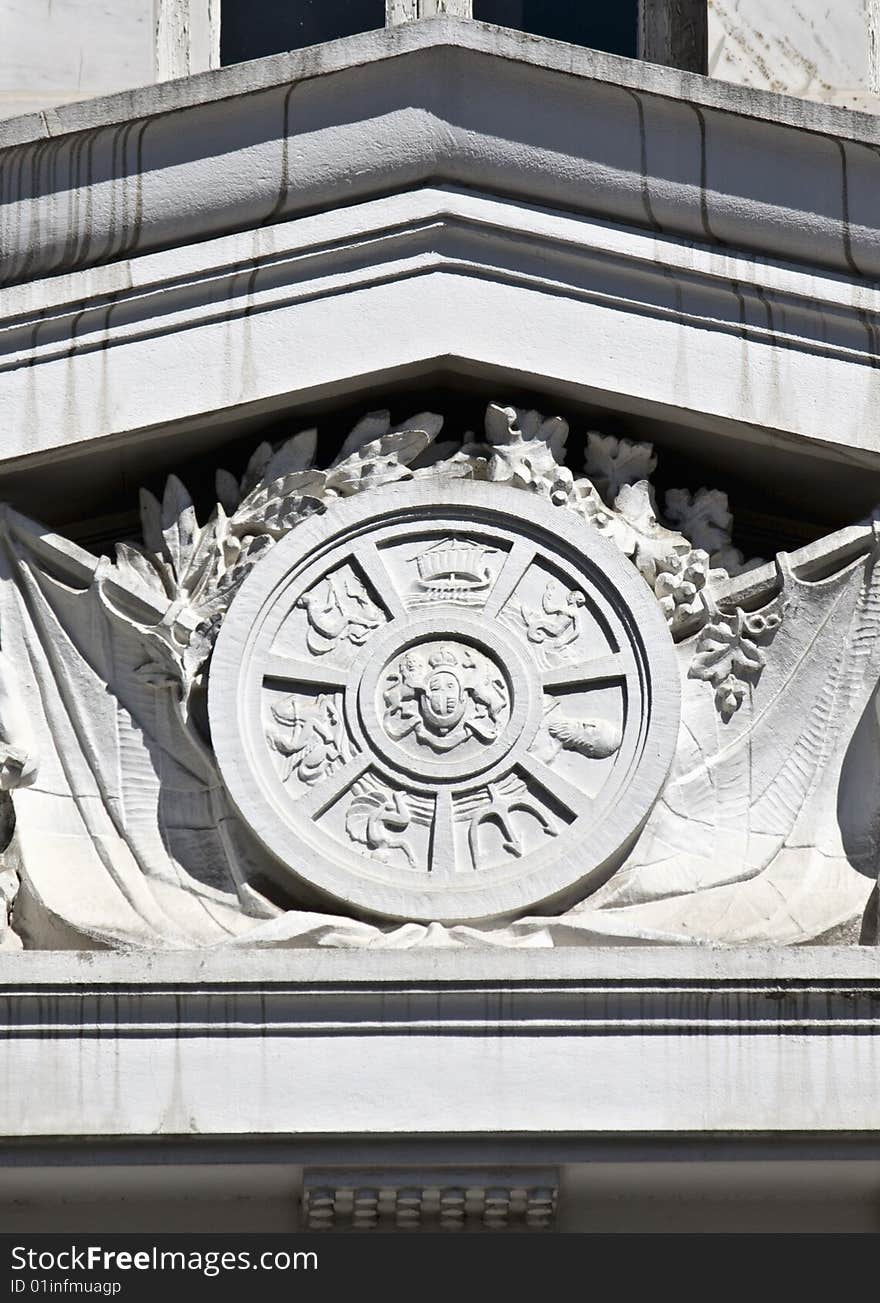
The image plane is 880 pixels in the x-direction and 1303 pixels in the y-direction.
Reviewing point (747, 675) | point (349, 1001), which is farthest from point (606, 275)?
point (349, 1001)

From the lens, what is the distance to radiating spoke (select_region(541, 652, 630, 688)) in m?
8.66

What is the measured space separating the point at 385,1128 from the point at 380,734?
3.35 ft

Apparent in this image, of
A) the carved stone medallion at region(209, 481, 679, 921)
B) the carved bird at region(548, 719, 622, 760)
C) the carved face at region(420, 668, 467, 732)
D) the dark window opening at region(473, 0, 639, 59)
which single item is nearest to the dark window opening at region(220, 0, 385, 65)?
the dark window opening at region(473, 0, 639, 59)

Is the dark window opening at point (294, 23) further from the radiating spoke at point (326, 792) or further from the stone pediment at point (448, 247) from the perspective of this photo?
the radiating spoke at point (326, 792)

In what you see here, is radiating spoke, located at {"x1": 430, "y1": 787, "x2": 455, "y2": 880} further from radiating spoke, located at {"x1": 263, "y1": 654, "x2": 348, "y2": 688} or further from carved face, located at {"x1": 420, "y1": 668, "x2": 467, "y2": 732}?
radiating spoke, located at {"x1": 263, "y1": 654, "x2": 348, "y2": 688}

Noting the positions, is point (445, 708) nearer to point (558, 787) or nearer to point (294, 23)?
point (558, 787)

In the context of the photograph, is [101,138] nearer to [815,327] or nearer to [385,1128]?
[815,327]

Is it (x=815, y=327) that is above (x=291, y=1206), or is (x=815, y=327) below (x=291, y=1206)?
above

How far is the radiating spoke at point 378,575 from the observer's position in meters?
8.74

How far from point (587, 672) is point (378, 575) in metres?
0.59

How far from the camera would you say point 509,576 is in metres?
8.77

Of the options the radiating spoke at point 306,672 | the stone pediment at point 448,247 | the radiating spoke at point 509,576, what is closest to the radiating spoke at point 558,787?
the radiating spoke at point 509,576

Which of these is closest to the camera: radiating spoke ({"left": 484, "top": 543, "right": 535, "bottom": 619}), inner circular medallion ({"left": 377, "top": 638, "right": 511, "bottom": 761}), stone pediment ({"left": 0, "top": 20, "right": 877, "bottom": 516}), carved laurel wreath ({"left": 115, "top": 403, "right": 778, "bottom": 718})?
inner circular medallion ({"left": 377, "top": 638, "right": 511, "bottom": 761})

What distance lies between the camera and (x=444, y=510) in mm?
8859
